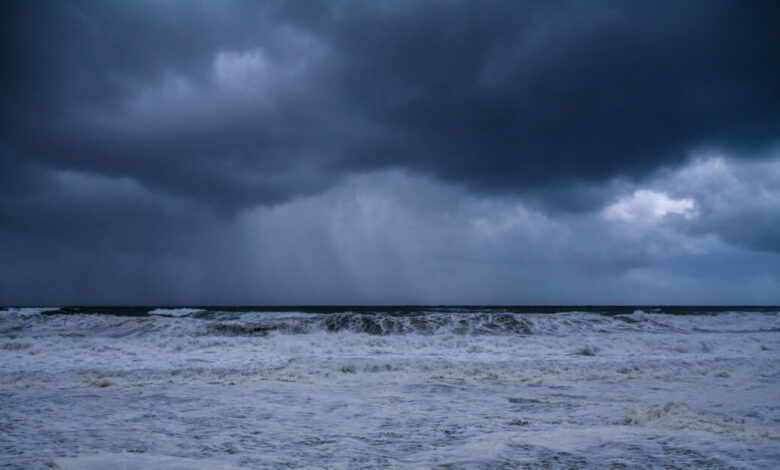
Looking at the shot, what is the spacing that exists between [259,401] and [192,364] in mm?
5515

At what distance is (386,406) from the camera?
6.85 m

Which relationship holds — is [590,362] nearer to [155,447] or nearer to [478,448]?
[478,448]

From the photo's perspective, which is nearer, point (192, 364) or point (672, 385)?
point (672, 385)

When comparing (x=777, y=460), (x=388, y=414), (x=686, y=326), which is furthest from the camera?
(x=686, y=326)

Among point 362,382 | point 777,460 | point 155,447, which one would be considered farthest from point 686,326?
point 155,447

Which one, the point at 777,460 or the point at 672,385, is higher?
the point at 777,460

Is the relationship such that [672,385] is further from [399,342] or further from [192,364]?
[192,364]

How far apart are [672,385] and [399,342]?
10.3 m

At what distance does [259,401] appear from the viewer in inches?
282

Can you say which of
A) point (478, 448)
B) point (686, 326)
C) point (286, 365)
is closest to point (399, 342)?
point (286, 365)

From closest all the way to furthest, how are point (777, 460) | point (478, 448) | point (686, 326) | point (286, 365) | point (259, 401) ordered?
point (777, 460), point (478, 448), point (259, 401), point (286, 365), point (686, 326)

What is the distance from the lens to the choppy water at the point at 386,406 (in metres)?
4.27

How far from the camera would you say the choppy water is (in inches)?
168

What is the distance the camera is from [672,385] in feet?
29.3
